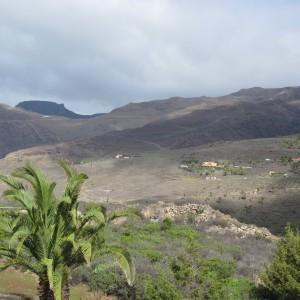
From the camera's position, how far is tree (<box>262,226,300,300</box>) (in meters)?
14.1

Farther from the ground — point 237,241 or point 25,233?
point 25,233

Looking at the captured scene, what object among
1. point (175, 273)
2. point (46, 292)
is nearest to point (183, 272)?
point (175, 273)

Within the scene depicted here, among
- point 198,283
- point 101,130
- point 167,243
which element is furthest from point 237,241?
point 101,130

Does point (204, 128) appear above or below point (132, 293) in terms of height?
above

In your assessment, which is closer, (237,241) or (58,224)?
(58,224)

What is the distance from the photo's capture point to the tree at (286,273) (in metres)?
14.1

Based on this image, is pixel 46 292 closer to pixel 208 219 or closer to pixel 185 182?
pixel 208 219

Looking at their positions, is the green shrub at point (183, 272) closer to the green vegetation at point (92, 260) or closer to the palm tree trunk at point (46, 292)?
the green vegetation at point (92, 260)

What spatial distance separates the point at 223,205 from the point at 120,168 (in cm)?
3075

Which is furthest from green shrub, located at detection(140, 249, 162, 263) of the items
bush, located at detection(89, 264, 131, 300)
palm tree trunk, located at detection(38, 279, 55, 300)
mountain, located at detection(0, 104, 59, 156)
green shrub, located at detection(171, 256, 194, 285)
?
mountain, located at detection(0, 104, 59, 156)

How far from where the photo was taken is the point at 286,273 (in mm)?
14227

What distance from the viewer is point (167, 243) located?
72.2 ft

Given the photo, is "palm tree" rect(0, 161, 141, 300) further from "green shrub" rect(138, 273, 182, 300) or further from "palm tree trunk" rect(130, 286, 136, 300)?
"palm tree trunk" rect(130, 286, 136, 300)

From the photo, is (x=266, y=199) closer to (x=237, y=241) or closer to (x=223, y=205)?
(x=223, y=205)
